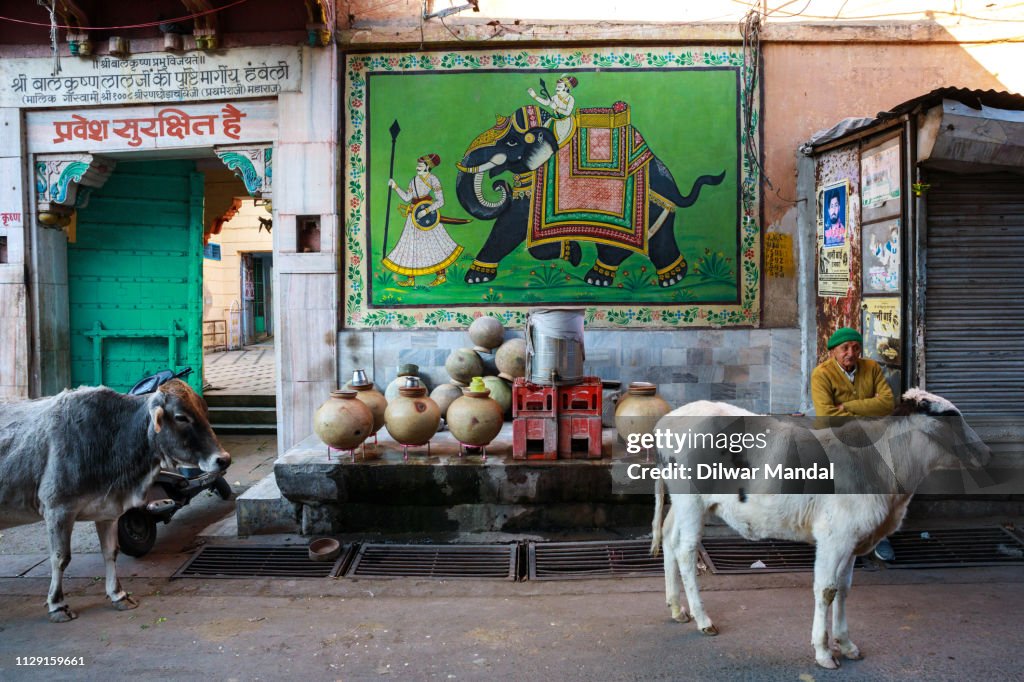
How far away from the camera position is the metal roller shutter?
610 cm

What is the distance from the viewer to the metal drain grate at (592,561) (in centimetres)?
535

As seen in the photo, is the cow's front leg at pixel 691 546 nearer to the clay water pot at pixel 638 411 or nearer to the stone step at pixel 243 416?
the clay water pot at pixel 638 411

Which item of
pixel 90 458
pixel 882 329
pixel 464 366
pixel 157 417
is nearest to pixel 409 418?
pixel 464 366

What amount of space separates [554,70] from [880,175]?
357cm

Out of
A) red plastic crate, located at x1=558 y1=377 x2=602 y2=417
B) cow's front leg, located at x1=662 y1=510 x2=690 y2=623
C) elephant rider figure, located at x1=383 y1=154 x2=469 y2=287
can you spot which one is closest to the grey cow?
red plastic crate, located at x1=558 y1=377 x2=602 y2=417

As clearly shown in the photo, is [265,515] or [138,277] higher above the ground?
[138,277]

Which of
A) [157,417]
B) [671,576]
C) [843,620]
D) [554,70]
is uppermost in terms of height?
[554,70]

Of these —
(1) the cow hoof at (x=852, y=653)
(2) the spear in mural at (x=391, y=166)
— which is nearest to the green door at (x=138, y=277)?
(2) the spear in mural at (x=391, y=166)

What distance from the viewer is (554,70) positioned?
809cm

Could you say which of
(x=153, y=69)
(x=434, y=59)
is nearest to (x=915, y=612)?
(x=434, y=59)

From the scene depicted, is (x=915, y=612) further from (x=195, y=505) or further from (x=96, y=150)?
(x=96, y=150)

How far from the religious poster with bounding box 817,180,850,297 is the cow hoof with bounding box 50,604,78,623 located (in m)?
6.93

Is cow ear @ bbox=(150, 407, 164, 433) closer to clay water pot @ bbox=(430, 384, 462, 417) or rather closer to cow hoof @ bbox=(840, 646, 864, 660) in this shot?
clay water pot @ bbox=(430, 384, 462, 417)

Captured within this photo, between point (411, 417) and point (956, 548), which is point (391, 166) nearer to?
point (411, 417)
